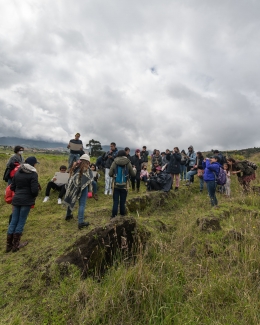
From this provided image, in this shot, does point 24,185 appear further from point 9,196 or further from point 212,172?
point 212,172

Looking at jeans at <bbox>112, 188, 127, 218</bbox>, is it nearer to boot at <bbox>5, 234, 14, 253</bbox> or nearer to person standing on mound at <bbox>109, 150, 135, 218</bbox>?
person standing on mound at <bbox>109, 150, 135, 218</bbox>

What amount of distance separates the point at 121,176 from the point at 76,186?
1.38 meters

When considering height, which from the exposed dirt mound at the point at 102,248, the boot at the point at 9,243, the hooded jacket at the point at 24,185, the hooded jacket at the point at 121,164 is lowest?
the boot at the point at 9,243

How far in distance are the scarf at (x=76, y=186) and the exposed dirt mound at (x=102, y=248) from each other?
2.10 m

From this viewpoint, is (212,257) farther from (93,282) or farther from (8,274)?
(8,274)

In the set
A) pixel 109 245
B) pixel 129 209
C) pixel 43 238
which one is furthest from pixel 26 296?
pixel 129 209

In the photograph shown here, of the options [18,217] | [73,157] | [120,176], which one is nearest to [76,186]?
[120,176]

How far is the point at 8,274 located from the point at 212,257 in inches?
149

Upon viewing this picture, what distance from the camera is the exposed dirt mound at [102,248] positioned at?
10.9 feet

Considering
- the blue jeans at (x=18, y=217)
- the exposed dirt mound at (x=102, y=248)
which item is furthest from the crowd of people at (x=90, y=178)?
the exposed dirt mound at (x=102, y=248)

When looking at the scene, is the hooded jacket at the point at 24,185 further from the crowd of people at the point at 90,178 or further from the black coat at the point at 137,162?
the black coat at the point at 137,162

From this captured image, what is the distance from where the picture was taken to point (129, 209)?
7242 millimetres

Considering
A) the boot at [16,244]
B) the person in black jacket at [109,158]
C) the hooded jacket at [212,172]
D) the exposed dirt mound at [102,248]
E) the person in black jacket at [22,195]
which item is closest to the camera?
the exposed dirt mound at [102,248]

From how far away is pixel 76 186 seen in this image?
18.3 feet
